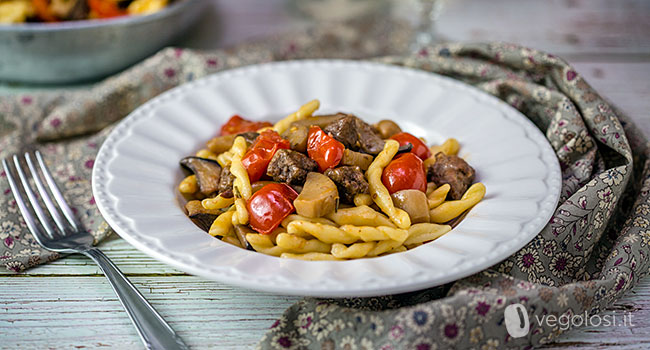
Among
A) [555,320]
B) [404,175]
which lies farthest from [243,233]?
[555,320]

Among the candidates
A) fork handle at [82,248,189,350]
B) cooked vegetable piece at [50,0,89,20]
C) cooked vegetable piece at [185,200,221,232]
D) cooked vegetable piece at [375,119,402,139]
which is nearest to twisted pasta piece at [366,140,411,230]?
cooked vegetable piece at [375,119,402,139]

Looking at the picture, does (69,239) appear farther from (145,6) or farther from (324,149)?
(145,6)

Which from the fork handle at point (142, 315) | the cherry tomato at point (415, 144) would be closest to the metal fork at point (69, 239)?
the fork handle at point (142, 315)

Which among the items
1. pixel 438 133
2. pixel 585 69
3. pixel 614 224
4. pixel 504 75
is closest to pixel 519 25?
pixel 585 69

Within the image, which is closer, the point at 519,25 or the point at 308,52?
the point at 308,52

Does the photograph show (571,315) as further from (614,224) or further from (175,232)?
(175,232)

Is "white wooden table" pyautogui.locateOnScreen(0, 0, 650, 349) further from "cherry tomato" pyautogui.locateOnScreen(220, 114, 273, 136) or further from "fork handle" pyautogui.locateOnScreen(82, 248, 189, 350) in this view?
"cherry tomato" pyautogui.locateOnScreen(220, 114, 273, 136)

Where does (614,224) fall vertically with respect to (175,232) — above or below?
below

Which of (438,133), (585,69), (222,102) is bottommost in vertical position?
(585,69)
